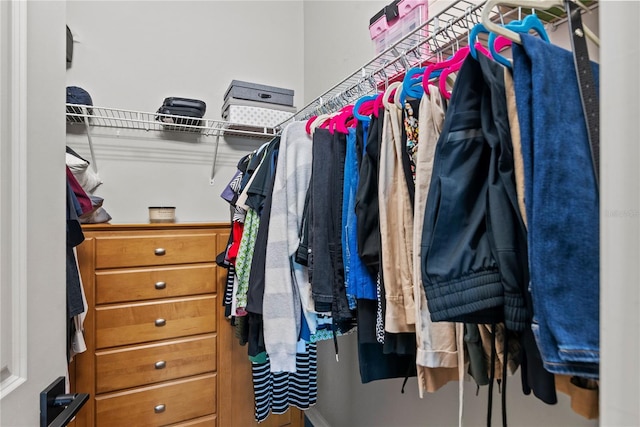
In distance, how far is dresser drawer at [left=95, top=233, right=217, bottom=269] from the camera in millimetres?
1496

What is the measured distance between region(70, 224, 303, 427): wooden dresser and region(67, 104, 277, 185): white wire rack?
67 centimetres

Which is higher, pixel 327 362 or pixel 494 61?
pixel 494 61

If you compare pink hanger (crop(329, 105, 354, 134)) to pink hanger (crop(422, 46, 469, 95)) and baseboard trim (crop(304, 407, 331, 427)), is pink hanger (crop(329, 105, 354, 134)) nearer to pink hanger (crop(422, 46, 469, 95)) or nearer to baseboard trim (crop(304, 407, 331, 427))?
pink hanger (crop(422, 46, 469, 95))

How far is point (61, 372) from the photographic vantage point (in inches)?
24.7

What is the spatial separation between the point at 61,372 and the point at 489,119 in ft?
2.96

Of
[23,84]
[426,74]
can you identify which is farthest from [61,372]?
[426,74]

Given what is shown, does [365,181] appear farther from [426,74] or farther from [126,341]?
[126,341]

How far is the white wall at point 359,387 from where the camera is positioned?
0.94 metres

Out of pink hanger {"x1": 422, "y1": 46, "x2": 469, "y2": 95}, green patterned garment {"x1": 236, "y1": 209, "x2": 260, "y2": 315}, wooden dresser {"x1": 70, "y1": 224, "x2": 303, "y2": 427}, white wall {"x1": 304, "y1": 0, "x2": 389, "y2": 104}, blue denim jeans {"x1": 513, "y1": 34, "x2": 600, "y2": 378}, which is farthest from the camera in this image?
white wall {"x1": 304, "y1": 0, "x2": 389, "y2": 104}

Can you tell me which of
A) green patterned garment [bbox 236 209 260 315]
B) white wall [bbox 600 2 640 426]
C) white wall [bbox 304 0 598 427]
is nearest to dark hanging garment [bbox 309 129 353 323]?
green patterned garment [bbox 236 209 260 315]

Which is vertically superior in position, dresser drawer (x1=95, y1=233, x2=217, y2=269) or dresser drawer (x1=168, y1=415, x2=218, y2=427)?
dresser drawer (x1=95, y1=233, x2=217, y2=269)

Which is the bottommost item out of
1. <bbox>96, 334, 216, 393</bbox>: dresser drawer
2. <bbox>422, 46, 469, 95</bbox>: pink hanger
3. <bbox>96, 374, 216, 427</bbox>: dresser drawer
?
<bbox>96, 374, 216, 427</bbox>: dresser drawer

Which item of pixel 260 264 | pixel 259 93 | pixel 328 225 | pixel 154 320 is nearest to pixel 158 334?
pixel 154 320

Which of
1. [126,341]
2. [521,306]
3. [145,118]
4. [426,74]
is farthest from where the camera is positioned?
[145,118]
